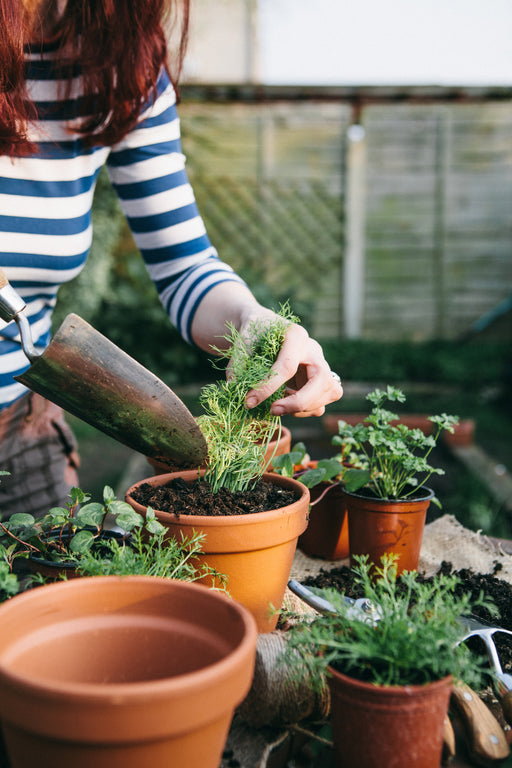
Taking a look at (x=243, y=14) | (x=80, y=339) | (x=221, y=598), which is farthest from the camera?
(x=243, y=14)

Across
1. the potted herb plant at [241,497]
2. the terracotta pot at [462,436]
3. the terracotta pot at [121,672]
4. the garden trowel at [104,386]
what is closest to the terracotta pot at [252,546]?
the potted herb plant at [241,497]

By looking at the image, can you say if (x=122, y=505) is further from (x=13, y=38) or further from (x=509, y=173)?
(x=509, y=173)

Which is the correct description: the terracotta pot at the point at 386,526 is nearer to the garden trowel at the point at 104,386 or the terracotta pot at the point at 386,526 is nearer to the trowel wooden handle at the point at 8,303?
the garden trowel at the point at 104,386

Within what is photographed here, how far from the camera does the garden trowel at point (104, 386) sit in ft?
2.97

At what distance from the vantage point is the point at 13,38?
1.19 meters

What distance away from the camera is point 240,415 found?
115 centimetres

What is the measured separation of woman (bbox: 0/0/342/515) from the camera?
1.36m

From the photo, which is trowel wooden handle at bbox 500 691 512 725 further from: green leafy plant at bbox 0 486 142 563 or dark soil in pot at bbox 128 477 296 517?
green leafy plant at bbox 0 486 142 563

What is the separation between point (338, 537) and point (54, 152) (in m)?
1.06

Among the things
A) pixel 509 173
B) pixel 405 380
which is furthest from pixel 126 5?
pixel 509 173

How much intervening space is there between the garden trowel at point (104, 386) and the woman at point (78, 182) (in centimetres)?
31

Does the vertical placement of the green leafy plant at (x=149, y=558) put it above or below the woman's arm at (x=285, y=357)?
below

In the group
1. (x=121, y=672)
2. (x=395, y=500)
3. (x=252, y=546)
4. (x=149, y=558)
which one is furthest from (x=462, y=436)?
(x=121, y=672)

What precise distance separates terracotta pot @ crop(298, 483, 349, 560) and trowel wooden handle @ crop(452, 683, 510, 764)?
0.57 metres
